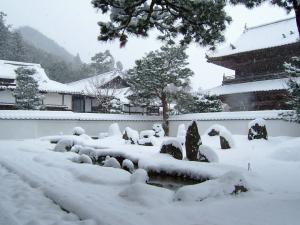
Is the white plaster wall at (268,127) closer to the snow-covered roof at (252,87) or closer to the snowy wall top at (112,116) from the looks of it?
the snowy wall top at (112,116)

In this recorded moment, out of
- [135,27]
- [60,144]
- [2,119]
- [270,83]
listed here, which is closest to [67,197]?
[135,27]

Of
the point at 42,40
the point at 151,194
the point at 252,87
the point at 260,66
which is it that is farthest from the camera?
the point at 42,40

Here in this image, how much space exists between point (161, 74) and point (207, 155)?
45.9 ft

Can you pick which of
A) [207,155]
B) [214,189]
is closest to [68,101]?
[207,155]

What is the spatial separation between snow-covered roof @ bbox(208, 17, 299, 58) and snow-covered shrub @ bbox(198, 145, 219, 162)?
13870mm

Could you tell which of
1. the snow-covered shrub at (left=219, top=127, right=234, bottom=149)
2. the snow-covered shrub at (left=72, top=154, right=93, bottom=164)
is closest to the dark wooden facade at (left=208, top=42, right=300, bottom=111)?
the snow-covered shrub at (left=219, top=127, right=234, bottom=149)

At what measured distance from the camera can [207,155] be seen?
9570mm

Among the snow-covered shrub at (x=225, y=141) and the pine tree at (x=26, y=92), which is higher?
the pine tree at (x=26, y=92)

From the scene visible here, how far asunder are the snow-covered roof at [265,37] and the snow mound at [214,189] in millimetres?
17443

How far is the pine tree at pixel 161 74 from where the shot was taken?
22984mm

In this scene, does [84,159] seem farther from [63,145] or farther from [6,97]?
[6,97]

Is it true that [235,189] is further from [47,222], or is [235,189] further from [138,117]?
[138,117]

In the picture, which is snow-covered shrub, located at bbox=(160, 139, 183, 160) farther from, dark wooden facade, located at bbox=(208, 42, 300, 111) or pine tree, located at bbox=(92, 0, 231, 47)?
dark wooden facade, located at bbox=(208, 42, 300, 111)

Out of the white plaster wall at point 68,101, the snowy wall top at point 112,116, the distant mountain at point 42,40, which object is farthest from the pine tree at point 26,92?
the distant mountain at point 42,40
